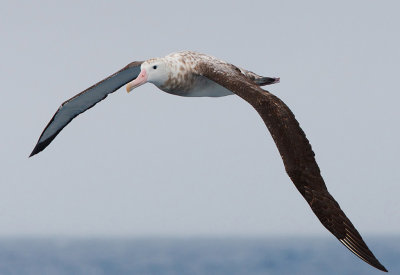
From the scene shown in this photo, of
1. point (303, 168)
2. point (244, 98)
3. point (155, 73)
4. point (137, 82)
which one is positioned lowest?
point (303, 168)

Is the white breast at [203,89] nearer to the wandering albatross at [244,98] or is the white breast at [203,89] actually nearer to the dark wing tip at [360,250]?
the wandering albatross at [244,98]

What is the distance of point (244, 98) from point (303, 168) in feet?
7.31

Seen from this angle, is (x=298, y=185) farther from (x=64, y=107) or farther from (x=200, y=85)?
(x=64, y=107)

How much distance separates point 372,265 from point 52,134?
10499 mm

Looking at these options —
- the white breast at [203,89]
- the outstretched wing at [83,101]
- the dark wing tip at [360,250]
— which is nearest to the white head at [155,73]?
the white breast at [203,89]

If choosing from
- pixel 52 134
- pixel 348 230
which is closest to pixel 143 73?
pixel 52 134

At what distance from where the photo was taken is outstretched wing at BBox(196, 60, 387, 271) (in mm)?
9509

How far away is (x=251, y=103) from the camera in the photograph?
1155cm

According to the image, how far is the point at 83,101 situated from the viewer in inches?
Result: 647

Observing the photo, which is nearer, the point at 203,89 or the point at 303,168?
the point at 303,168

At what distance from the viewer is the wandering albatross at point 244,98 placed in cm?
977

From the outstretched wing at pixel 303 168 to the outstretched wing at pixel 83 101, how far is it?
4964mm

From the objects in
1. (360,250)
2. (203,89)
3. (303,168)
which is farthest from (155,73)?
(360,250)

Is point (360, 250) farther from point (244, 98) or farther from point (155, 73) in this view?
point (155, 73)
